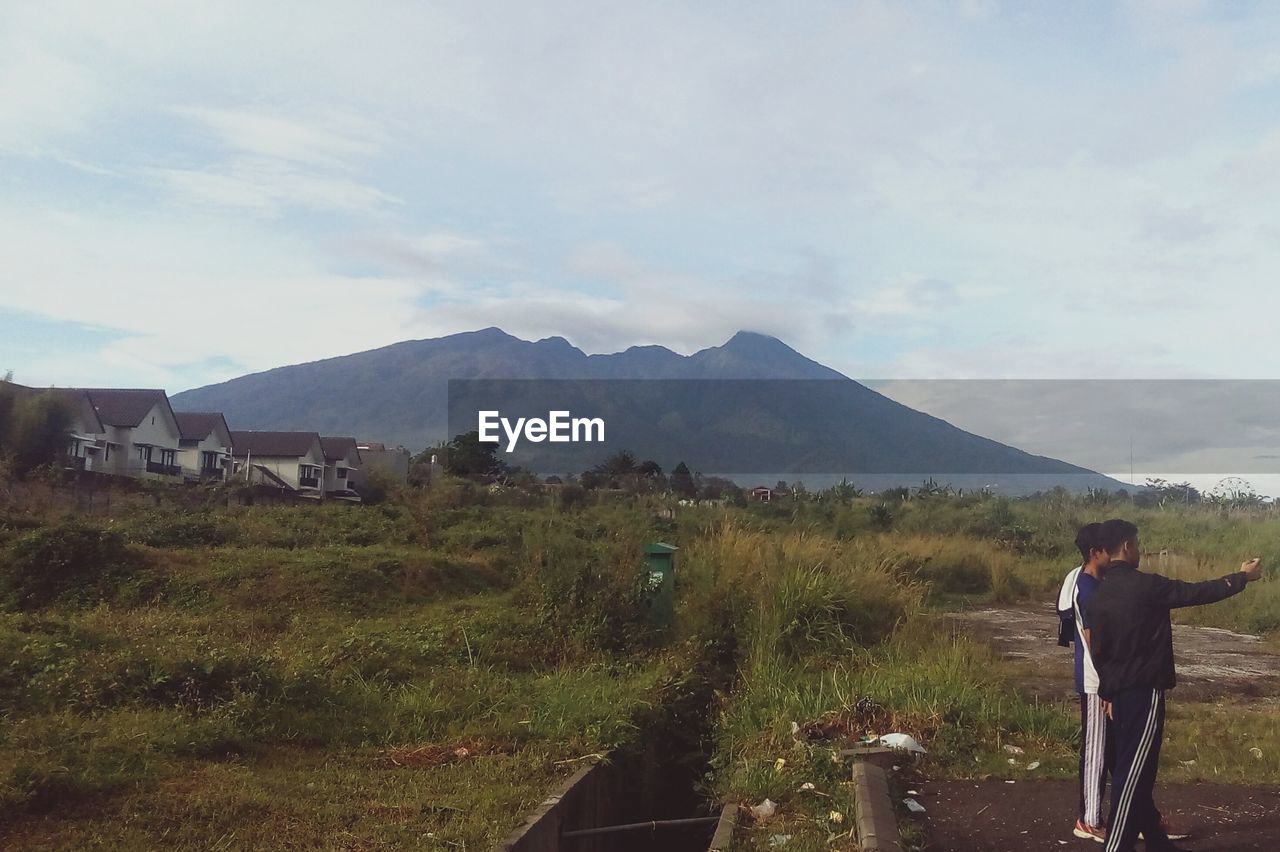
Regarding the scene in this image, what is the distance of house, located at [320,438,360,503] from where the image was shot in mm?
56062

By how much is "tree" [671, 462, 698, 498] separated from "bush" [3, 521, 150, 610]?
9.65 metres

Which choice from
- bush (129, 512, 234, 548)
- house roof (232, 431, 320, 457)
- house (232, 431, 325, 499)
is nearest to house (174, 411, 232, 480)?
house (232, 431, 325, 499)

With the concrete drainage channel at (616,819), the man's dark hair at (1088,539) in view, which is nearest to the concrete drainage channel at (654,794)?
the concrete drainage channel at (616,819)

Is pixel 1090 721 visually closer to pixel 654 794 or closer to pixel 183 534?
pixel 654 794

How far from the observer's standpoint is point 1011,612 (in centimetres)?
1553

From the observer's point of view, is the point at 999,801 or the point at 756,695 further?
the point at 756,695

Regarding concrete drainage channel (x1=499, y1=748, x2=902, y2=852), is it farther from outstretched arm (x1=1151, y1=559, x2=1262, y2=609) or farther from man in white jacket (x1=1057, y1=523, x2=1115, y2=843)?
outstretched arm (x1=1151, y1=559, x2=1262, y2=609)

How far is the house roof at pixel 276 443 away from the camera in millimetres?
53344

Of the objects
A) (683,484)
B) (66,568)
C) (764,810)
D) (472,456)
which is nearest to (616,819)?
(764,810)

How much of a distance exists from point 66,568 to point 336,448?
1855 inches

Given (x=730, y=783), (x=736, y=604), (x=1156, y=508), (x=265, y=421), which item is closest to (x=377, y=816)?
(x=730, y=783)

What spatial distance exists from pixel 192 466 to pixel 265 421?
524ft

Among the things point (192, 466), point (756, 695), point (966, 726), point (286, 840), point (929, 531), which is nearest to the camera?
point (286, 840)

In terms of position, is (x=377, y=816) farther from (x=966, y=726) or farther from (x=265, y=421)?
(x=265, y=421)
